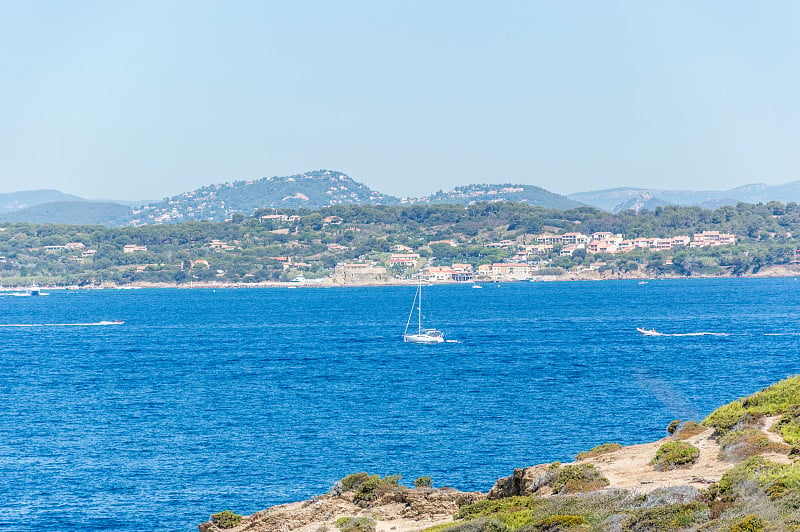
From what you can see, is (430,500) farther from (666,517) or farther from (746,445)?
(746,445)

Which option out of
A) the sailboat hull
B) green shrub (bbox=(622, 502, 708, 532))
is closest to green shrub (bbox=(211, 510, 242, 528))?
green shrub (bbox=(622, 502, 708, 532))

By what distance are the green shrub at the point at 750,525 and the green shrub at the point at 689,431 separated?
10.9 meters

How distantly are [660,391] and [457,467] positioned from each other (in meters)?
26.4

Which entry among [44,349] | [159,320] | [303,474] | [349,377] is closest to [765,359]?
[349,377]

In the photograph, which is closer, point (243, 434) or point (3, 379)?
point (243, 434)

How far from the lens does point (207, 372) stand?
8181 centimetres

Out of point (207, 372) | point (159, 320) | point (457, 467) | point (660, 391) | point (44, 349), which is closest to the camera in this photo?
point (457, 467)

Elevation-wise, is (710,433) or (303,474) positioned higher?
(710,433)

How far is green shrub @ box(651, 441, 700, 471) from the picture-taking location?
26.7 meters

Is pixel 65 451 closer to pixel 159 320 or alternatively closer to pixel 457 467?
pixel 457 467

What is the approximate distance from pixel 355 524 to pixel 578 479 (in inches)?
219

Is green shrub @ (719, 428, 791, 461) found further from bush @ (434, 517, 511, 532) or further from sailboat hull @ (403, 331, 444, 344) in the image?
sailboat hull @ (403, 331, 444, 344)

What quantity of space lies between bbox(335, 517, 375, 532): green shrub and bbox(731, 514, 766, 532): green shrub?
9.18 meters

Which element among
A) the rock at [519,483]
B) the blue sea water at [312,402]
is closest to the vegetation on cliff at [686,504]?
the rock at [519,483]
